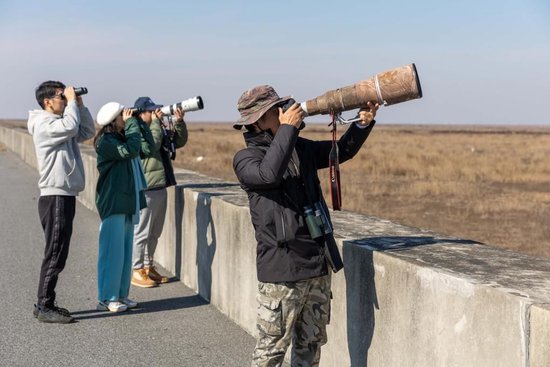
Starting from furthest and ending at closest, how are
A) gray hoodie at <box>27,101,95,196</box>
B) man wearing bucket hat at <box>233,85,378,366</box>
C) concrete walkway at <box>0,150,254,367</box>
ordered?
gray hoodie at <box>27,101,95,196</box> → concrete walkway at <box>0,150,254,367</box> → man wearing bucket hat at <box>233,85,378,366</box>

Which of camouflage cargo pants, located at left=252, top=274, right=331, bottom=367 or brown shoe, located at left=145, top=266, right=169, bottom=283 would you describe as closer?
camouflage cargo pants, located at left=252, top=274, right=331, bottom=367

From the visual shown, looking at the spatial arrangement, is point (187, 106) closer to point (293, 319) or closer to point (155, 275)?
point (155, 275)

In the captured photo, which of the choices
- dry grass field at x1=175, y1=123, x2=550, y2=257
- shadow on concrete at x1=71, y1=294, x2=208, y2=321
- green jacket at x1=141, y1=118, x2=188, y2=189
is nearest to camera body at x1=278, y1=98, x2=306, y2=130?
shadow on concrete at x1=71, y1=294, x2=208, y2=321

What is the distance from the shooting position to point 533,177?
27250 millimetres

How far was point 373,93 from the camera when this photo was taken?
13.5 feet

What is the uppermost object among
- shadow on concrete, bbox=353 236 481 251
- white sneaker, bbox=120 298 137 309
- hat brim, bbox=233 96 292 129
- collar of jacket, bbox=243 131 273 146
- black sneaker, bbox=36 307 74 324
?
hat brim, bbox=233 96 292 129

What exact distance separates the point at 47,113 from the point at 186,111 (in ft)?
6.04

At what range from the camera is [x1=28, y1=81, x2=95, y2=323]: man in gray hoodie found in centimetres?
655

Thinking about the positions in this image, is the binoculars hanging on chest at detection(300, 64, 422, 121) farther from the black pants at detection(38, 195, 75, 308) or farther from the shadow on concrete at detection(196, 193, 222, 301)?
the shadow on concrete at detection(196, 193, 222, 301)

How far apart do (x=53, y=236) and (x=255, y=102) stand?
125 inches

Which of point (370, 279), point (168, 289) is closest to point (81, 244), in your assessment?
point (168, 289)

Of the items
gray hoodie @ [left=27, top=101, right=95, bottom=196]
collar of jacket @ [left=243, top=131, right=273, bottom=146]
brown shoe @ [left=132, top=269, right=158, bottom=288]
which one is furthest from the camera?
brown shoe @ [left=132, top=269, right=158, bottom=288]

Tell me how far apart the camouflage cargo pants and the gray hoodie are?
3.03 metres

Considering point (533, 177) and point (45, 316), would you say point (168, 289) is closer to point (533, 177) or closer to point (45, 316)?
point (45, 316)
